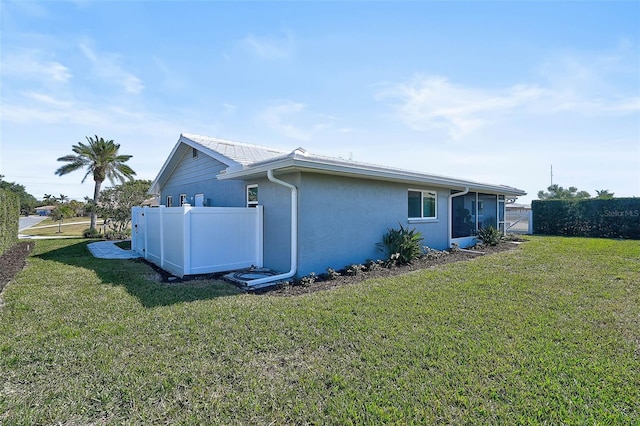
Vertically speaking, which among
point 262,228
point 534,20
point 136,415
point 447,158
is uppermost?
point 534,20

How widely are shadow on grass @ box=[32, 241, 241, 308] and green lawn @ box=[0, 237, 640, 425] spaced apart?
0.08 metres

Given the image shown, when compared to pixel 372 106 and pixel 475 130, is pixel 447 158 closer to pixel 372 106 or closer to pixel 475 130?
pixel 475 130

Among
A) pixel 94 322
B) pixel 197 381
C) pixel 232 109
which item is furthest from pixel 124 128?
pixel 197 381

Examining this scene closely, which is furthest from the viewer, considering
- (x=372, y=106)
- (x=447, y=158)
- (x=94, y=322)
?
(x=447, y=158)

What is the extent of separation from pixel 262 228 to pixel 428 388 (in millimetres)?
6483

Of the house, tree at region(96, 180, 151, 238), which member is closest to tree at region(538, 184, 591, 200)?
the house

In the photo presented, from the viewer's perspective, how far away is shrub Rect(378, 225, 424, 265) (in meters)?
9.02

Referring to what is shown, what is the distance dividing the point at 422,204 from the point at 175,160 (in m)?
10.1

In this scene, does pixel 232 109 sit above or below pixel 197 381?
above

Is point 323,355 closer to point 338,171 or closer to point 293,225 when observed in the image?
point 293,225

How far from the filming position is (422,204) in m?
11.1

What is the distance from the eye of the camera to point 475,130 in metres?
13.2

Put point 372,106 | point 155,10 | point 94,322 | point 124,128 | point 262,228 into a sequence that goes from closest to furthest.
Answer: point 94,322 → point 155,10 → point 262,228 → point 372,106 → point 124,128

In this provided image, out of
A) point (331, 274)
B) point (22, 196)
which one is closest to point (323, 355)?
point (331, 274)
